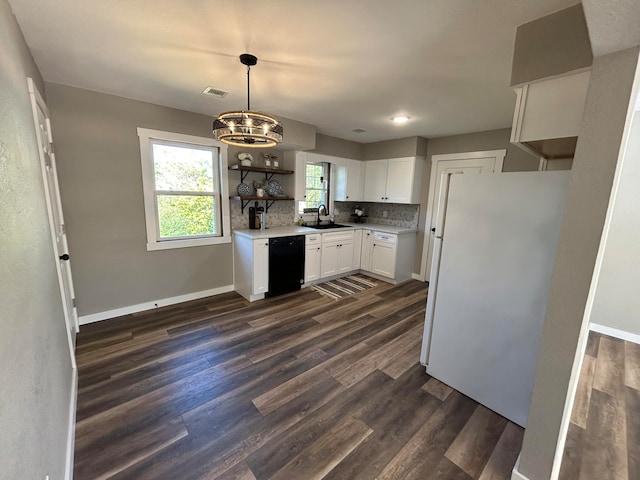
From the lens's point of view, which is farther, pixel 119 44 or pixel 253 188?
pixel 253 188

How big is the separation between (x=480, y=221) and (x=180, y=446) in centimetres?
238

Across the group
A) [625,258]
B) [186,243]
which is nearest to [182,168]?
[186,243]

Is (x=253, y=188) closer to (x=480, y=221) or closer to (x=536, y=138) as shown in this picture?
(x=480, y=221)

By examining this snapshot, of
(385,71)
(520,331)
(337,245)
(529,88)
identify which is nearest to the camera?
(529,88)

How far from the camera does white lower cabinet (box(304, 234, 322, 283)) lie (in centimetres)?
404

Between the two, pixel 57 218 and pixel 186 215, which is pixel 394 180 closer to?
pixel 186 215

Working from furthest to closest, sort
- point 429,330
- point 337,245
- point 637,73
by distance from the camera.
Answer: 1. point 337,245
2. point 429,330
3. point 637,73

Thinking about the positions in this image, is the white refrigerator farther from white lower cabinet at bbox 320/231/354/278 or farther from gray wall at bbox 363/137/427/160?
gray wall at bbox 363/137/427/160

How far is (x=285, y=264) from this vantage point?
3814 millimetres

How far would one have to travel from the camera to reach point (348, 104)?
115 inches

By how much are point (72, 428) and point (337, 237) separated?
350 centimetres

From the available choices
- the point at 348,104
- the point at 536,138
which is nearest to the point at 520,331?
the point at 536,138

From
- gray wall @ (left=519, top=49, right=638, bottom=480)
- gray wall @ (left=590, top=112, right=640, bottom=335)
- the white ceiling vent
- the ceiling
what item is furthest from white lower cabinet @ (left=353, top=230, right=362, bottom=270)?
gray wall @ (left=519, top=49, right=638, bottom=480)

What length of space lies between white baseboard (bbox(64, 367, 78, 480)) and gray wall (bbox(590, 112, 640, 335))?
4.48 metres
